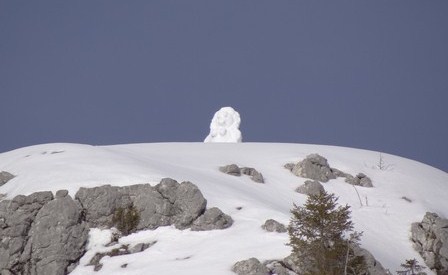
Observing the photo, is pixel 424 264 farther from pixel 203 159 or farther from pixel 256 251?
pixel 203 159

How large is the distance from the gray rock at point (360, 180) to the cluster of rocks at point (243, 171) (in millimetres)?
7383

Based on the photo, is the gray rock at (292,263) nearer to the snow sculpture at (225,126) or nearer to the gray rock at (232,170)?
the gray rock at (232,170)

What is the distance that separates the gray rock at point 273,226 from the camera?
31.4 metres

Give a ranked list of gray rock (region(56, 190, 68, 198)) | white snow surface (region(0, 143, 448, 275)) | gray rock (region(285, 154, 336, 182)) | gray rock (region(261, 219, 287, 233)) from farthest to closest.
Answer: gray rock (region(285, 154, 336, 182)), gray rock (region(56, 190, 68, 198)), gray rock (region(261, 219, 287, 233)), white snow surface (region(0, 143, 448, 275))

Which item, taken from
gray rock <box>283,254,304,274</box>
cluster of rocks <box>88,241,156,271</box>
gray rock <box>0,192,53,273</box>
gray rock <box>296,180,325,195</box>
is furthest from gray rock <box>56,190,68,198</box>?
gray rock <box>296,180,325,195</box>

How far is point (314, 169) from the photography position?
152 ft

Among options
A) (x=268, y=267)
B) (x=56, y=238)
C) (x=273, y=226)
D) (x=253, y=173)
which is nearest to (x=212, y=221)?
(x=273, y=226)

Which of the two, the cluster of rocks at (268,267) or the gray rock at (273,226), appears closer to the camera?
the cluster of rocks at (268,267)

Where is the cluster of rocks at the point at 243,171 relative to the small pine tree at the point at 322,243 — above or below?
above

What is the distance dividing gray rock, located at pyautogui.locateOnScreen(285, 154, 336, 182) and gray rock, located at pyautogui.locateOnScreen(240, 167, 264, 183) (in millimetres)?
3422

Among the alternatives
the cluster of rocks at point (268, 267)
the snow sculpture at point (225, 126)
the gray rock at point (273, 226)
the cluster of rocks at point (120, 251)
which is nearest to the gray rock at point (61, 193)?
the cluster of rocks at point (120, 251)

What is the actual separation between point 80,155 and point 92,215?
32.6ft

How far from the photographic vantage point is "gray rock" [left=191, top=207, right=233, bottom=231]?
33094 millimetres

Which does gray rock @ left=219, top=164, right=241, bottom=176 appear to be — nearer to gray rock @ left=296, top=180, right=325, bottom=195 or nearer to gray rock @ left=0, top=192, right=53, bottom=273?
gray rock @ left=296, top=180, right=325, bottom=195
